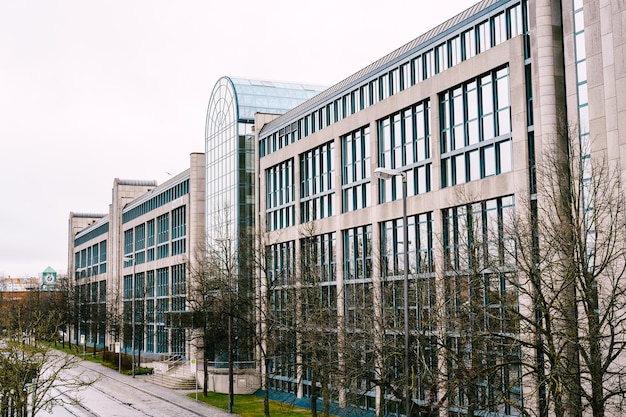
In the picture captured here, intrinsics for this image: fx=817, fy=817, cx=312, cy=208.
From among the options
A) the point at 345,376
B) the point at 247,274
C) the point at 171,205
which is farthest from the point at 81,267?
the point at 345,376

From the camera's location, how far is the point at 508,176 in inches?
1409

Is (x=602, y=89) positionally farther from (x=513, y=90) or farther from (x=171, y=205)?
(x=171, y=205)

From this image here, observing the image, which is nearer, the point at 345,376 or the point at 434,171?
the point at 345,376

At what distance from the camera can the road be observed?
51.2 meters

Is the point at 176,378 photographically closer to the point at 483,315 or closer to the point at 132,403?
the point at 132,403

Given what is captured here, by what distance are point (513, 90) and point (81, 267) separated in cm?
12026

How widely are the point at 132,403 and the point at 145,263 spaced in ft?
137

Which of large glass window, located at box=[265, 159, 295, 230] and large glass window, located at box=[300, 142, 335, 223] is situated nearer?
large glass window, located at box=[300, 142, 335, 223]

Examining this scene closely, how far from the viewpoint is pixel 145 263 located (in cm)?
9738

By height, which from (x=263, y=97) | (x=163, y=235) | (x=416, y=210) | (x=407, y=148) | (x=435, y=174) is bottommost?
(x=416, y=210)

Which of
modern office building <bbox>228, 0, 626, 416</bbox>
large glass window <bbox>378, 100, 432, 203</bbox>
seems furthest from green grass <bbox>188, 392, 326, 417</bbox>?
large glass window <bbox>378, 100, 432, 203</bbox>

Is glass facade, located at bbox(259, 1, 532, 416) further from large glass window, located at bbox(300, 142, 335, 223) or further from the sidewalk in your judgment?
the sidewalk

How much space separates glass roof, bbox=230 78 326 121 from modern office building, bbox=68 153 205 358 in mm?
11495

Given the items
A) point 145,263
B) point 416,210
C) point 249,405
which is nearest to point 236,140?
point 249,405
